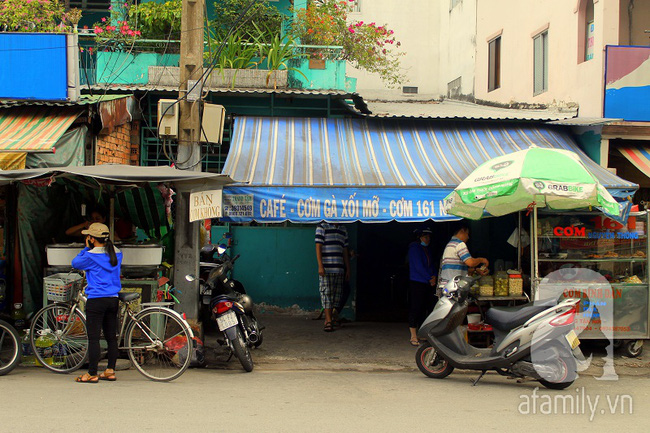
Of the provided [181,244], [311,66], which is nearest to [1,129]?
[181,244]

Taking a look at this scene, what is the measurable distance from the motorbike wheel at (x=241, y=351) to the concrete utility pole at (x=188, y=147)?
1.07 meters

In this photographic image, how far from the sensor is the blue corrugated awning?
27.2 feet

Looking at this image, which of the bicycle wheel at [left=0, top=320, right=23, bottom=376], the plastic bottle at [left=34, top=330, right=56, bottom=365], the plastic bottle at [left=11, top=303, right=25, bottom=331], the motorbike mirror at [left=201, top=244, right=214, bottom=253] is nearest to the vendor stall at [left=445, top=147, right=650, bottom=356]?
the motorbike mirror at [left=201, top=244, right=214, bottom=253]

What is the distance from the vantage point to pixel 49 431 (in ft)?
16.6

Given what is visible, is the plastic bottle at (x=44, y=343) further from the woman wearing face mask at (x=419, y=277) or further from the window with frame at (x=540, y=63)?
the window with frame at (x=540, y=63)

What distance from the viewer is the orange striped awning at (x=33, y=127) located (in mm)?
8578

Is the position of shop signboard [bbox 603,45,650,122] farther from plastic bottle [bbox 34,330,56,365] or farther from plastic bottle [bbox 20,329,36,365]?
plastic bottle [bbox 20,329,36,365]

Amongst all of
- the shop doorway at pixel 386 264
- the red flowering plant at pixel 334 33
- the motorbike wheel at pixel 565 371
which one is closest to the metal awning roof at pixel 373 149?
the red flowering plant at pixel 334 33

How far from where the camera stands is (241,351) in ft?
25.0

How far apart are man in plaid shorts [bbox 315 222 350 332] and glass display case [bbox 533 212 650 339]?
3.04 m

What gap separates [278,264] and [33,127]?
14.9 feet

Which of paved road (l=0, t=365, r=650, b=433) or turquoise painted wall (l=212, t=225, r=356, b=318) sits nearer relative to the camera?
paved road (l=0, t=365, r=650, b=433)

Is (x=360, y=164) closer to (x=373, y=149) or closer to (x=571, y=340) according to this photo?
(x=373, y=149)

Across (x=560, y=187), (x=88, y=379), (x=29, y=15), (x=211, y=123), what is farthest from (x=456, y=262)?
(x=29, y=15)
